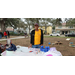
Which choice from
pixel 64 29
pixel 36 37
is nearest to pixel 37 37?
pixel 36 37

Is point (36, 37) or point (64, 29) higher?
point (64, 29)


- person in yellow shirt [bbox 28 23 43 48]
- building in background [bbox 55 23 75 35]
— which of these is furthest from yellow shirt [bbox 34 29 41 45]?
building in background [bbox 55 23 75 35]

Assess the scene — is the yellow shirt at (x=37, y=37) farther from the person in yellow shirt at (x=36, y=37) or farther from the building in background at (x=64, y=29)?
the building in background at (x=64, y=29)

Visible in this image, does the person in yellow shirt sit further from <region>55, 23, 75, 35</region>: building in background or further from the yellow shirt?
<region>55, 23, 75, 35</region>: building in background

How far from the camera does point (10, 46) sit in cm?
338

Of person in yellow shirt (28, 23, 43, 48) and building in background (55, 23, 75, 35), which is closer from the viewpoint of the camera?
person in yellow shirt (28, 23, 43, 48)

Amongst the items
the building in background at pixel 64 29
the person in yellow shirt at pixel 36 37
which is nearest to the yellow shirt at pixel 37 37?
the person in yellow shirt at pixel 36 37

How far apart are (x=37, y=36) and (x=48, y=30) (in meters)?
34.8

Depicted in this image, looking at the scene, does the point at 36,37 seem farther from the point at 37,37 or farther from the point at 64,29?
the point at 64,29

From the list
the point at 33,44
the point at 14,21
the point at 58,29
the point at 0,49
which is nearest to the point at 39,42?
the point at 33,44

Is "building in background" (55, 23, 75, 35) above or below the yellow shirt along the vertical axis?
above

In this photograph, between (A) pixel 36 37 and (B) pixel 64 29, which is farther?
(B) pixel 64 29

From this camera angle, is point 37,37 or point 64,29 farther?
point 64,29

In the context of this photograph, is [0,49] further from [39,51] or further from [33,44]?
[39,51]
